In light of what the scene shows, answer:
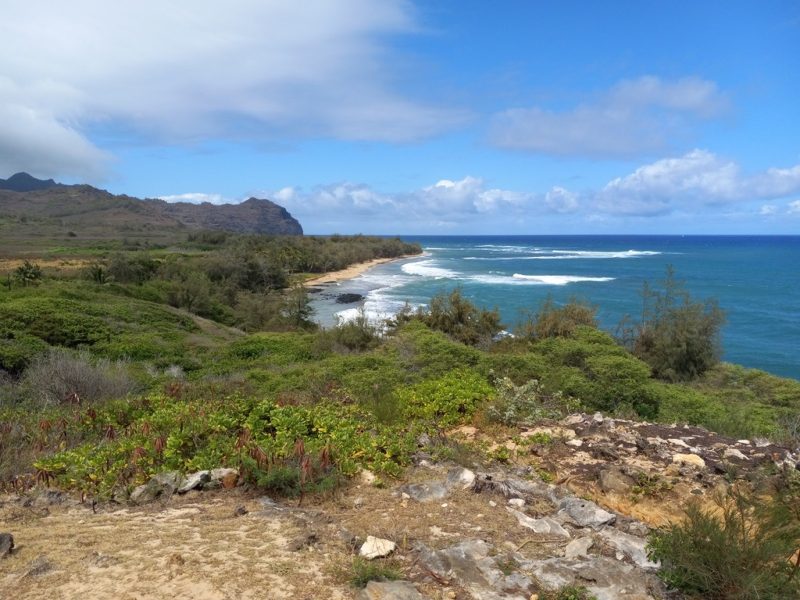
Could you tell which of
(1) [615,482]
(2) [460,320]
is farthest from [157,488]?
(2) [460,320]

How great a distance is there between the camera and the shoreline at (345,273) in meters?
68.9

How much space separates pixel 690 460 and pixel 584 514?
2.15 meters

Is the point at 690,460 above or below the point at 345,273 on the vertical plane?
above

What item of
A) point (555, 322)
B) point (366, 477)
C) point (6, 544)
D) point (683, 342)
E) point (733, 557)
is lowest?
point (683, 342)

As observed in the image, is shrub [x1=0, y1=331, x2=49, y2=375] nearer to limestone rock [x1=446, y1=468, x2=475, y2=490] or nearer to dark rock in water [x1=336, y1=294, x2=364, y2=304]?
limestone rock [x1=446, y1=468, x2=475, y2=490]

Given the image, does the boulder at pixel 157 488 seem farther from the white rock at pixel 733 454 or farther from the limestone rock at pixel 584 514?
the white rock at pixel 733 454

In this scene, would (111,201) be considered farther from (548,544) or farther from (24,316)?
(548,544)

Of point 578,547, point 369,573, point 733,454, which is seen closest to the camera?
point 369,573

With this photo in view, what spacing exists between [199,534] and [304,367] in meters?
9.87

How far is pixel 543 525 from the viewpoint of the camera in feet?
15.7

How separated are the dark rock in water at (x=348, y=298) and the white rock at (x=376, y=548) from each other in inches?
1834

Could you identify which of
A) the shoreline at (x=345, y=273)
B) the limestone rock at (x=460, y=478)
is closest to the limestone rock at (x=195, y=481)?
the limestone rock at (x=460, y=478)

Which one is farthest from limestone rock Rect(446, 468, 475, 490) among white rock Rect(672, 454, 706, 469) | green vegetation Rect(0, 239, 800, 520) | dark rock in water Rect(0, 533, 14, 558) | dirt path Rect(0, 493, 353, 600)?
dark rock in water Rect(0, 533, 14, 558)

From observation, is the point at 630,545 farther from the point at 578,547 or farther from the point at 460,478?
the point at 460,478
